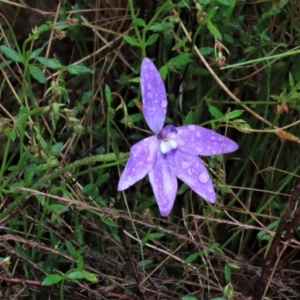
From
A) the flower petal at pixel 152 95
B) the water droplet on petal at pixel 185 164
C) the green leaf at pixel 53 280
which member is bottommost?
the green leaf at pixel 53 280

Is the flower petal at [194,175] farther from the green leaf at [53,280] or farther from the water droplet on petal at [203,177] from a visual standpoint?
the green leaf at [53,280]

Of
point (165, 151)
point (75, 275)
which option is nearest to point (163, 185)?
point (165, 151)

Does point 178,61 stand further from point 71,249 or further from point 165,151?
point 71,249

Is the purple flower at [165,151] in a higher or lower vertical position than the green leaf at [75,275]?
higher

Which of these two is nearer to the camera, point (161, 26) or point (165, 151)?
point (165, 151)

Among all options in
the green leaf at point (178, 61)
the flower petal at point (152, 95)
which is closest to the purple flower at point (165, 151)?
the flower petal at point (152, 95)

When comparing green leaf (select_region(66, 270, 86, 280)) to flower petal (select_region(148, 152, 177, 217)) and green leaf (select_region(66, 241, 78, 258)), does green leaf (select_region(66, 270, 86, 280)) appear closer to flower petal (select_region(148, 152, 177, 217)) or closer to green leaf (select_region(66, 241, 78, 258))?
green leaf (select_region(66, 241, 78, 258))

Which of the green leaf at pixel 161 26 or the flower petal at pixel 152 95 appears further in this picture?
the green leaf at pixel 161 26

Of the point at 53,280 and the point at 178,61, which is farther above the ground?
the point at 178,61
